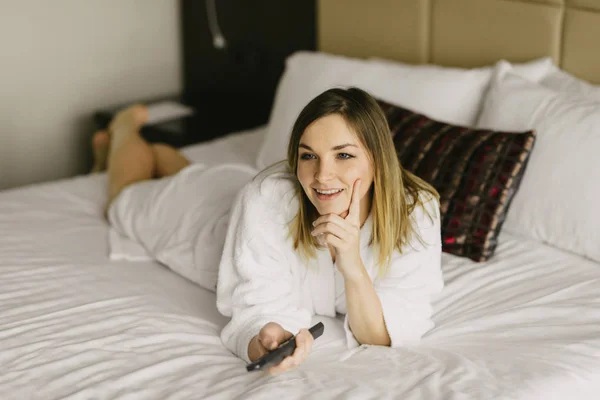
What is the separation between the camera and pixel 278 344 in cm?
144

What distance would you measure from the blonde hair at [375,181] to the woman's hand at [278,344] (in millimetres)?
218

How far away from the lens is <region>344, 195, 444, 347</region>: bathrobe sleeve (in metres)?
1.57

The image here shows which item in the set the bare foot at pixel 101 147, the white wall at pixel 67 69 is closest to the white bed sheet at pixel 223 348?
the bare foot at pixel 101 147

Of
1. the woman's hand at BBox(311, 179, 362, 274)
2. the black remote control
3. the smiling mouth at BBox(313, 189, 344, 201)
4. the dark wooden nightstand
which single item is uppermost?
the smiling mouth at BBox(313, 189, 344, 201)

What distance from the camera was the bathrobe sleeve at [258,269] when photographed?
1.58 meters

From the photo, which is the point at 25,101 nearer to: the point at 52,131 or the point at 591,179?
the point at 52,131

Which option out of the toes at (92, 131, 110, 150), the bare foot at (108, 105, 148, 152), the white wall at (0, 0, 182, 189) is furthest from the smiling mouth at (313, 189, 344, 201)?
the white wall at (0, 0, 182, 189)

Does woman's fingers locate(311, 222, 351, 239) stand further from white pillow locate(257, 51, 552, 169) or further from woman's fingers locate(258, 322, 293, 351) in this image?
white pillow locate(257, 51, 552, 169)

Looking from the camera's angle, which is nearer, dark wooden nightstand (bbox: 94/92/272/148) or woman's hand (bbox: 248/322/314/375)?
woman's hand (bbox: 248/322/314/375)

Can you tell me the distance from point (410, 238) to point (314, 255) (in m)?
0.20

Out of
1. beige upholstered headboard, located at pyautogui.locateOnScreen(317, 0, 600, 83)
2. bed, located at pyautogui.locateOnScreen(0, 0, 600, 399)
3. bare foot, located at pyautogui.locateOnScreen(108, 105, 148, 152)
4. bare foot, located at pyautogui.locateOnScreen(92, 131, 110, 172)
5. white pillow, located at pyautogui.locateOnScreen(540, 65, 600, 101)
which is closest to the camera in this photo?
bed, located at pyautogui.locateOnScreen(0, 0, 600, 399)

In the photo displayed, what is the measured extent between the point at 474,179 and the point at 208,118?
173 cm

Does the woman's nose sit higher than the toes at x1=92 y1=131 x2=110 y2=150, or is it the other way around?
the woman's nose

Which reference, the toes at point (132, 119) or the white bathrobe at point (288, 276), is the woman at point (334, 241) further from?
the toes at point (132, 119)
